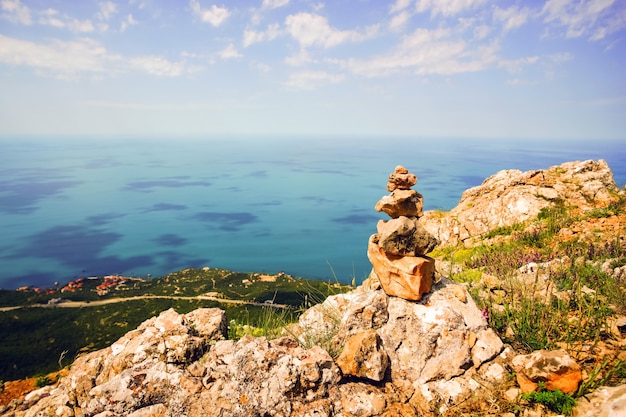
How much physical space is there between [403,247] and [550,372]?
2998 millimetres

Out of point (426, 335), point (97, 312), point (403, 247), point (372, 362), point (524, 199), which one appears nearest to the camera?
point (372, 362)

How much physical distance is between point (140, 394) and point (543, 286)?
9.00 m

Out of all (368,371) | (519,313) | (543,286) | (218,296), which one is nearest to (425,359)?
(368,371)

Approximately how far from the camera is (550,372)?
4.47m

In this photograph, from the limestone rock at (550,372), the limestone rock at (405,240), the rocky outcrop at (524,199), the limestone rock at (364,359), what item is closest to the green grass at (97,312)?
the rocky outcrop at (524,199)

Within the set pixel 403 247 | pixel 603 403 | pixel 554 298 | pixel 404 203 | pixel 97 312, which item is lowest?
pixel 97 312

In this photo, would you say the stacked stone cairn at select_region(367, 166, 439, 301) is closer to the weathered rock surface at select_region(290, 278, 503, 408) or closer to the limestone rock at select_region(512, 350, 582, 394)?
the weathered rock surface at select_region(290, 278, 503, 408)

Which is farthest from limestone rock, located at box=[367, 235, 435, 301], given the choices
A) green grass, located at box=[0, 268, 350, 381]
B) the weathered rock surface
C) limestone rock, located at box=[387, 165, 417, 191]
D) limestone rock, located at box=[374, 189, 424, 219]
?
green grass, located at box=[0, 268, 350, 381]

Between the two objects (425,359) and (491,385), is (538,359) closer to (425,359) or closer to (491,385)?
(491,385)

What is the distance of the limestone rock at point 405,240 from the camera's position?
653 cm

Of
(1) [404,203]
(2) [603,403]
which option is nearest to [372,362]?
(2) [603,403]

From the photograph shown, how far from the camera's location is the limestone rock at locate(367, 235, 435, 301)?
6.17 m

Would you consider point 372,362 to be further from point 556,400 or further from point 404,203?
point 404,203

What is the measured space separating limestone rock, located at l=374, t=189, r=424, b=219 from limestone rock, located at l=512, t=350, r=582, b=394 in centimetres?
336
